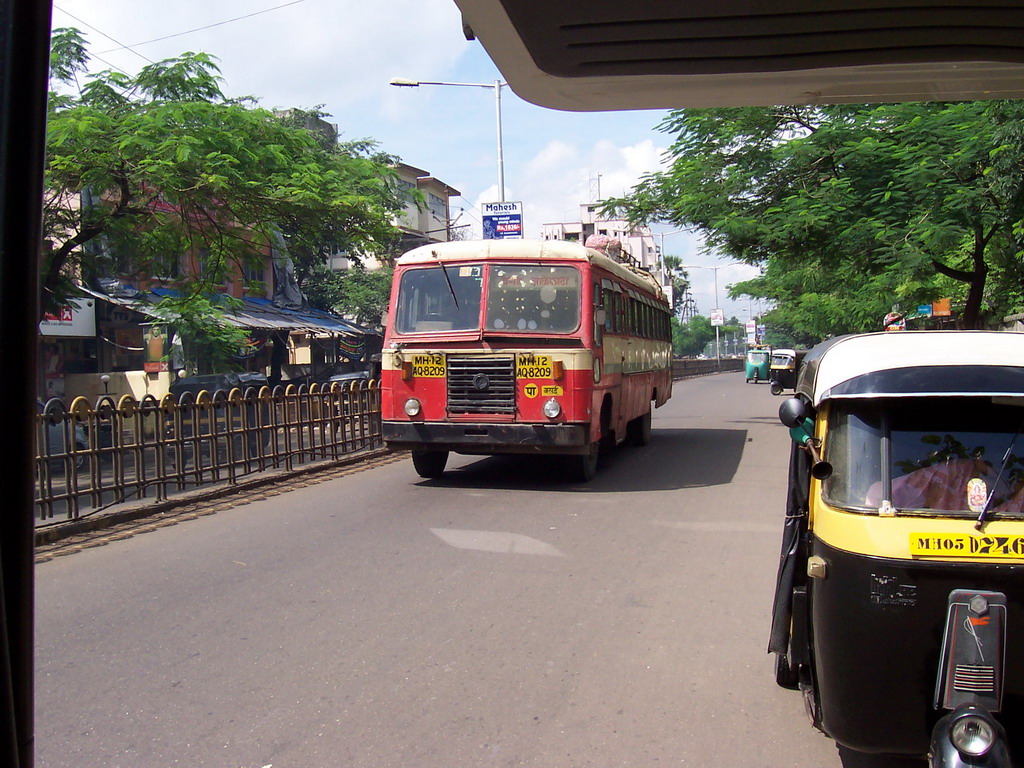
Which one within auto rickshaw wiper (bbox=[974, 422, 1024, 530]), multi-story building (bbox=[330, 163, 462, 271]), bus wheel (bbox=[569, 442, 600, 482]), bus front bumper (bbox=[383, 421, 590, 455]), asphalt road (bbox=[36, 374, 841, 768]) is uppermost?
multi-story building (bbox=[330, 163, 462, 271])

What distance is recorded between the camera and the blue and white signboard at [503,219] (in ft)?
75.9

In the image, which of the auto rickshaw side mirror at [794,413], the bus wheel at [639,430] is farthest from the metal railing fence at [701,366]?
the auto rickshaw side mirror at [794,413]

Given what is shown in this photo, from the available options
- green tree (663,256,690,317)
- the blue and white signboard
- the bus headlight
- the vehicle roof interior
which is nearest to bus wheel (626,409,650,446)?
the blue and white signboard

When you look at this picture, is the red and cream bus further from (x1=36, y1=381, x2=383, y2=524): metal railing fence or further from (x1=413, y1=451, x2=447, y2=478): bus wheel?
(x1=36, y1=381, x2=383, y2=524): metal railing fence

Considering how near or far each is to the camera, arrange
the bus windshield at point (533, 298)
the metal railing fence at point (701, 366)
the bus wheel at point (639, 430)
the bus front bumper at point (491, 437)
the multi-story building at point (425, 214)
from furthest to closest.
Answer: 1. the metal railing fence at point (701, 366)
2. the multi-story building at point (425, 214)
3. the bus wheel at point (639, 430)
4. the bus windshield at point (533, 298)
5. the bus front bumper at point (491, 437)

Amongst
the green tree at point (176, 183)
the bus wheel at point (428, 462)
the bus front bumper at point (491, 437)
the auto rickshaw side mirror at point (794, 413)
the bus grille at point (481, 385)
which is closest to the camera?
the auto rickshaw side mirror at point (794, 413)

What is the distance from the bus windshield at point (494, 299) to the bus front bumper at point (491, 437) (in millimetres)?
1155

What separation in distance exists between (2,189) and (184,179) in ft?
43.7

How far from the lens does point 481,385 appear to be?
1063cm

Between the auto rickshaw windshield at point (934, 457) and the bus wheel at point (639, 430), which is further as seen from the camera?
the bus wheel at point (639, 430)

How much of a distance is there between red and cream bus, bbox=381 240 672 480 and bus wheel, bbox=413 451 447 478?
1cm

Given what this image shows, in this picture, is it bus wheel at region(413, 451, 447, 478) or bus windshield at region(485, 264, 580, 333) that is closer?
bus windshield at region(485, 264, 580, 333)

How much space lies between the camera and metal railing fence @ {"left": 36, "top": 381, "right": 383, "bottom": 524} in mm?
8797

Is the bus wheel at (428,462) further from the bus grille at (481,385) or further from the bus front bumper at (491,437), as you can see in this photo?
the bus grille at (481,385)
